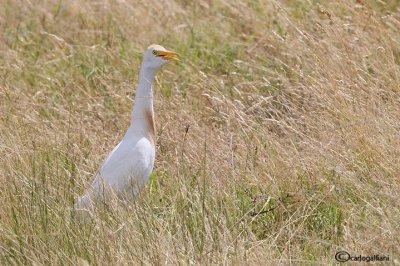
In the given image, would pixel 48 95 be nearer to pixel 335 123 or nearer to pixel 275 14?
pixel 275 14

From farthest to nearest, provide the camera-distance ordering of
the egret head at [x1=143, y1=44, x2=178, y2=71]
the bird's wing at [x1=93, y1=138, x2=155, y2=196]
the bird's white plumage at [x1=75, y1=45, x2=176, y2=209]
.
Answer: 1. the egret head at [x1=143, y1=44, x2=178, y2=71]
2. the bird's wing at [x1=93, y1=138, x2=155, y2=196]
3. the bird's white plumage at [x1=75, y1=45, x2=176, y2=209]

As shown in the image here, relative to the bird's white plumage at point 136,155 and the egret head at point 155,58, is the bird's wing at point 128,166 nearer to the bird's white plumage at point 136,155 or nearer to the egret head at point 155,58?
the bird's white plumage at point 136,155

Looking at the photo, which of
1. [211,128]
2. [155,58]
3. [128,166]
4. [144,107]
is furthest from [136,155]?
[211,128]

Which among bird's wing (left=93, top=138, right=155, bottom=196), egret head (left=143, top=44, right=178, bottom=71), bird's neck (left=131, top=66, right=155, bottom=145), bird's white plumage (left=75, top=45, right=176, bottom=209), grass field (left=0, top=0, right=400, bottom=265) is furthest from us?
egret head (left=143, top=44, right=178, bottom=71)

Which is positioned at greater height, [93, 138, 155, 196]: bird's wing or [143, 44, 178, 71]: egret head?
[143, 44, 178, 71]: egret head

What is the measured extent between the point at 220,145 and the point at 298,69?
0.95 metres

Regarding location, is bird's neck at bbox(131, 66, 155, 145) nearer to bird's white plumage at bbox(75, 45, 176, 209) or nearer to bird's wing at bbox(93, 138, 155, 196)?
bird's white plumage at bbox(75, 45, 176, 209)

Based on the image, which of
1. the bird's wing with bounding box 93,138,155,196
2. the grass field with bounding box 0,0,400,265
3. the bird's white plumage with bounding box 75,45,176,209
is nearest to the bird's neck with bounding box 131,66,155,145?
the bird's white plumage with bounding box 75,45,176,209

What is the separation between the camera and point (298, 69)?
7859 mm

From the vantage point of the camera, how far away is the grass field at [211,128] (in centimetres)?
588

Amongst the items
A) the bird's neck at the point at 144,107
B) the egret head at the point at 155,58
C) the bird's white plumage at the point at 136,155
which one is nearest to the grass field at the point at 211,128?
the bird's white plumage at the point at 136,155

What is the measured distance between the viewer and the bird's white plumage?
652 cm

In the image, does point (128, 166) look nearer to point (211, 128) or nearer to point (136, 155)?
point (136, 155)

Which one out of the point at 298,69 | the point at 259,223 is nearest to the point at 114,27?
the point at 298,69
